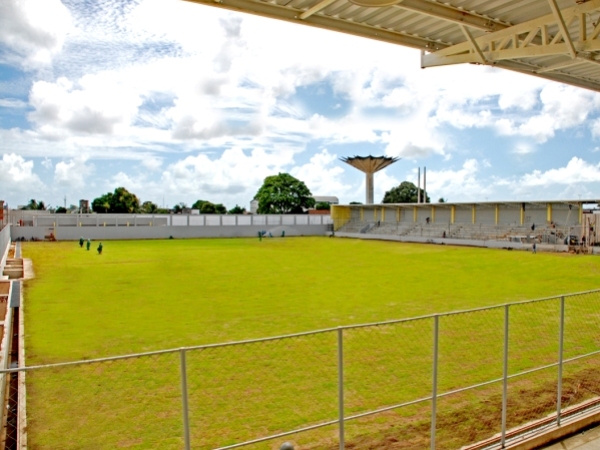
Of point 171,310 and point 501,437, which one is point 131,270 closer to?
point 171,310

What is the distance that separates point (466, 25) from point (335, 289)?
14.1 metres

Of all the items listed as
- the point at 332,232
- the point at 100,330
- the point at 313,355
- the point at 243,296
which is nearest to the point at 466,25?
the point at 313,355

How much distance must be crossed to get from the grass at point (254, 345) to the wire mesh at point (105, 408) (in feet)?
0.10

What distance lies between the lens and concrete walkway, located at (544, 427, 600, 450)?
20.2ft

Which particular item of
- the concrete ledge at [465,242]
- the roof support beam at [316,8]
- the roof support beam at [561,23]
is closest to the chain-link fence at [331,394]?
the roof support beam at [561,23]

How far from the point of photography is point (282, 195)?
95062 mm

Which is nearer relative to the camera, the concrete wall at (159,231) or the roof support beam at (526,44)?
the roof support beam at (526,44)

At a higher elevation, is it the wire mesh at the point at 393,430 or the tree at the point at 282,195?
the tree at the point at 282,195

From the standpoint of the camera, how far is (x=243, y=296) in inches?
765

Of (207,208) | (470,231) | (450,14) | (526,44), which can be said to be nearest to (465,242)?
(470,231)

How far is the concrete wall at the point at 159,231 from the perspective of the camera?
54.8 m

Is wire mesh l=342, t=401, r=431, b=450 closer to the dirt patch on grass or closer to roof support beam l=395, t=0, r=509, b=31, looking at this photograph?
the dirt patch on grass

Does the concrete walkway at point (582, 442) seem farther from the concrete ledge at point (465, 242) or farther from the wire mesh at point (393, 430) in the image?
the concrete ledge at point (465, 242)

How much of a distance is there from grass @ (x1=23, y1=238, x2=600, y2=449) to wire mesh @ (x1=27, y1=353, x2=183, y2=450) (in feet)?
0.10
